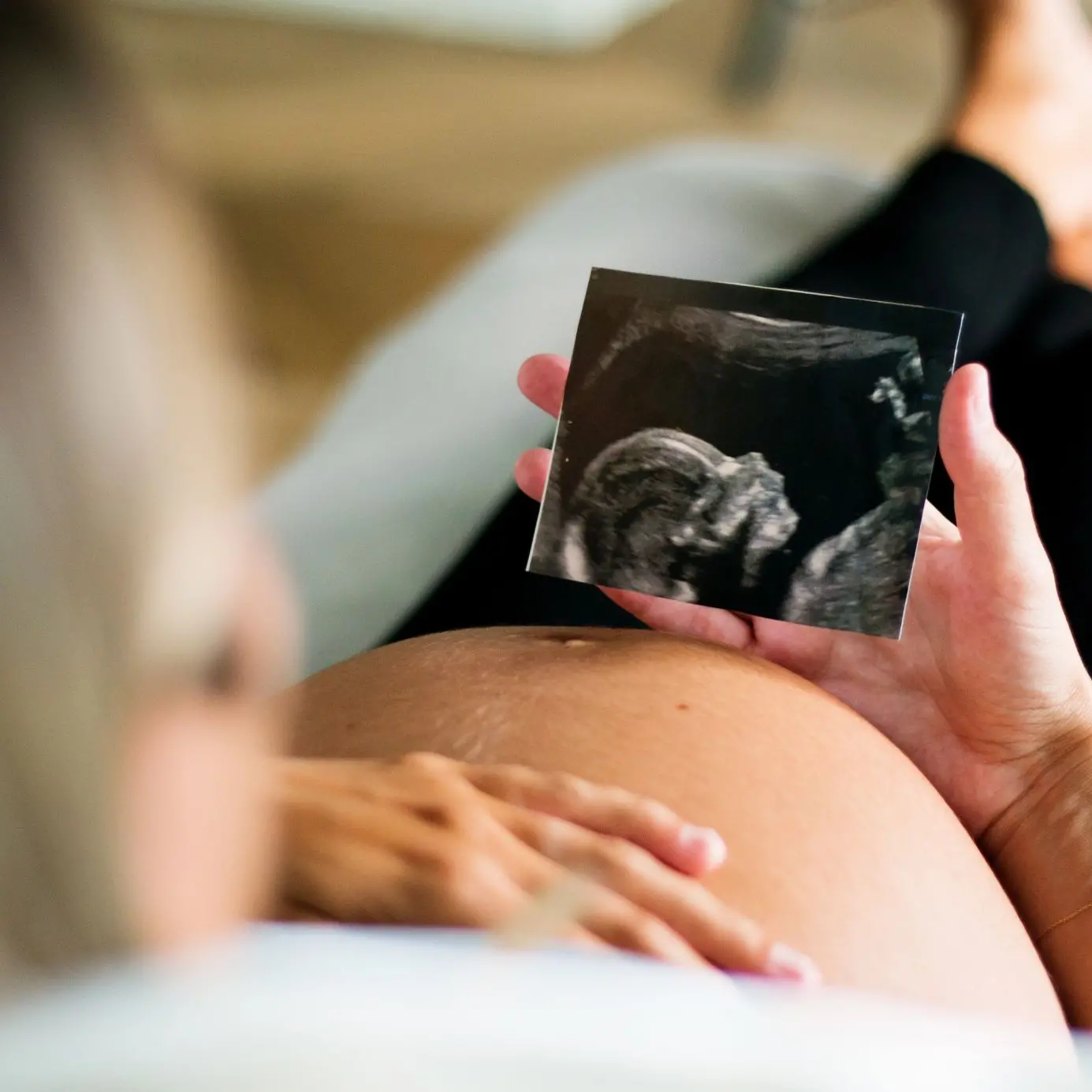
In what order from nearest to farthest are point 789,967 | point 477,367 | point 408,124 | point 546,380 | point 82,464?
point 82,464 → point 789,967 → point 546,380 → point 477,367 → point 408,124

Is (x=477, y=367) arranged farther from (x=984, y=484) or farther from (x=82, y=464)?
(x=82, y=464)

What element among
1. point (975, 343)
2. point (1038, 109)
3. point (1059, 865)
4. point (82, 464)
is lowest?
point (1059, 865)

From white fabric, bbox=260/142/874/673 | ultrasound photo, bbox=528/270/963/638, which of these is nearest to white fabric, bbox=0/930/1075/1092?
ultrasound photo, bbox=528/270/963/638

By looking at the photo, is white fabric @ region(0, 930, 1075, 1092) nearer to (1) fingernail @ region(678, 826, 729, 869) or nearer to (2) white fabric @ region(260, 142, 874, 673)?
(1) fingernail @ region(678, 826, 729, 869)

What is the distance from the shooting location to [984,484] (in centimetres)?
65

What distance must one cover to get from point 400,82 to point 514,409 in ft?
5.14

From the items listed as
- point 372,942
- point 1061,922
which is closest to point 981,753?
point 1061,922

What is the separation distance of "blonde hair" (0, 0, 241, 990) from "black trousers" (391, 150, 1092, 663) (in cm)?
58

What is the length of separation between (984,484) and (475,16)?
7.19 ft

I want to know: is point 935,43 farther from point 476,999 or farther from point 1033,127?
point 476,999

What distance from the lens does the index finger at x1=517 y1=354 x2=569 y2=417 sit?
0.78m

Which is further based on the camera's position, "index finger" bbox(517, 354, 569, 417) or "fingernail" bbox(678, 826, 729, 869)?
"index finger" bbox(517, 354, 569, 417)

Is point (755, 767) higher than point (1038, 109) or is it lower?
lower

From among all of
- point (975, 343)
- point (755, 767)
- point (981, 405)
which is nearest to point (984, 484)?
point (981, 405)
